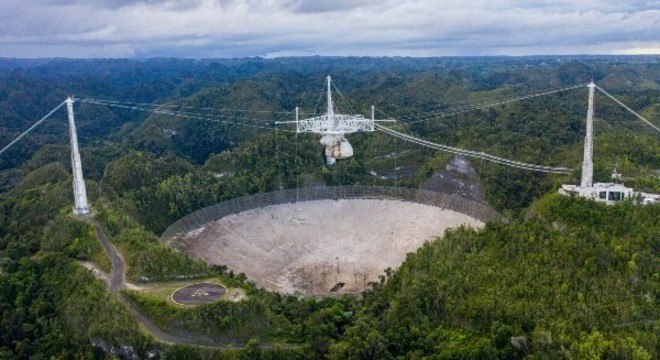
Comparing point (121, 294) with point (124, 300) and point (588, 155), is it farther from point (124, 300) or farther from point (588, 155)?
point (588, 155)

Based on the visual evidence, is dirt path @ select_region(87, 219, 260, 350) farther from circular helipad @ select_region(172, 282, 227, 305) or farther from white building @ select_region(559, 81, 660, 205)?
white building @ select_region(559, 81, 660, 205)

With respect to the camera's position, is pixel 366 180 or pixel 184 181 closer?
pixel 184 181

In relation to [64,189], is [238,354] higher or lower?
lower

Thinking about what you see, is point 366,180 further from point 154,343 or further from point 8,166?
point 8,166

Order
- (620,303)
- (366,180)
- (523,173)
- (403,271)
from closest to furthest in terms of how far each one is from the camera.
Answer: (620,303), (403,271), (523,173), (366,180)

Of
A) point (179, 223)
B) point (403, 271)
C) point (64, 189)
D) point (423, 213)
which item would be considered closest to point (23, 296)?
point (179, 223)

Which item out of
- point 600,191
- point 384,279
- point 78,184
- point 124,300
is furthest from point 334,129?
point 124,300

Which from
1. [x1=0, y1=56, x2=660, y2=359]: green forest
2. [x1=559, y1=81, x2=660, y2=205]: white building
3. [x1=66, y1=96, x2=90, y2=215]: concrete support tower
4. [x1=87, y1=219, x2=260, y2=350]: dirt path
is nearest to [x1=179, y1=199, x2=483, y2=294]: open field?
[x1=0, y1=56, x2=660, y2=359]: green forest

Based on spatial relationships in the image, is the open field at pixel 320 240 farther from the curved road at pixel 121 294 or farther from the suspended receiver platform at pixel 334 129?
the curved road at pixel 121 294
